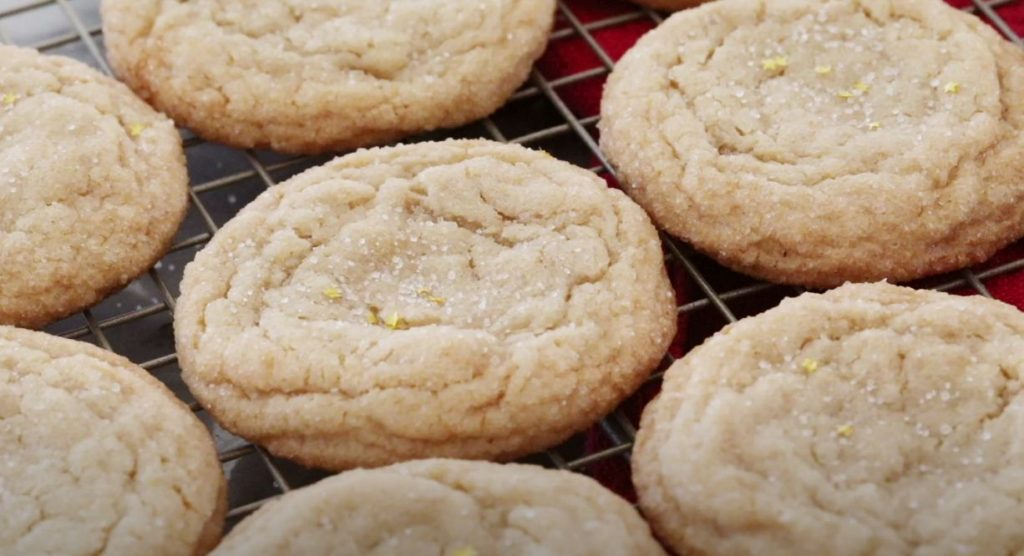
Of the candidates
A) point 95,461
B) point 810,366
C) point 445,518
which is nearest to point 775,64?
point 810,366

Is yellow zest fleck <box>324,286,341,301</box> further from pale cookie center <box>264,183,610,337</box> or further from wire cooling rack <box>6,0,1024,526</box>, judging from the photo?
wire cooling rack <box>6,0,1024,526</box>

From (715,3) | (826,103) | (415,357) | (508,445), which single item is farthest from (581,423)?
(715,3)

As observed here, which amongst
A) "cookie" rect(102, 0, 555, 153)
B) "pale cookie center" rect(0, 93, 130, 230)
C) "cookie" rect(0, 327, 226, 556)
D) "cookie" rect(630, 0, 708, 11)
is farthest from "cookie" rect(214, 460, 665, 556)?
"cookie" rect(630, 0, 708, 11)

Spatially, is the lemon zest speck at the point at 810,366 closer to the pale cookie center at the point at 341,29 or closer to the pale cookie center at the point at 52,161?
the pale cookie center at the point at 341,29

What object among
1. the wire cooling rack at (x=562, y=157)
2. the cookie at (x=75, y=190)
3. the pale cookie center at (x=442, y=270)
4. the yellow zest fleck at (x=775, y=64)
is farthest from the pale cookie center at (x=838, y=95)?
the cookie at (x=75, y=190)

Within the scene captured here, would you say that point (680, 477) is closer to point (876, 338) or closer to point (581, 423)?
point (581, 423)

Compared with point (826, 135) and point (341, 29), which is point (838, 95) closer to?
point (826, 135)
